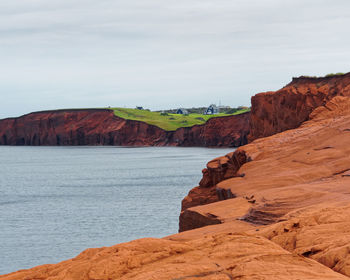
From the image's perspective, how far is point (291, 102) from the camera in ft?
237

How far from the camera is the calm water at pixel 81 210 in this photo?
32.5 meters

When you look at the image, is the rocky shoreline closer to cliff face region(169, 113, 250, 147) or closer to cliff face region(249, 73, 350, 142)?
cliff face region(249, 73, 350, 142)

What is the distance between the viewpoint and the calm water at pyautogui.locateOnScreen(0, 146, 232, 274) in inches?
1281

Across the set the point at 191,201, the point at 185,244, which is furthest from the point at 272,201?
the point at 191,201

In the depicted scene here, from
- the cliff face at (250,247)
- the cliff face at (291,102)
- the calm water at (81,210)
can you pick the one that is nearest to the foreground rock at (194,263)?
the cliff face at (250,247)

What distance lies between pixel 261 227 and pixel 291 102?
59579mm

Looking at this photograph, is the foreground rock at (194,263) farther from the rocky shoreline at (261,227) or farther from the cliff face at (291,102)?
the cliff face at (291,102)

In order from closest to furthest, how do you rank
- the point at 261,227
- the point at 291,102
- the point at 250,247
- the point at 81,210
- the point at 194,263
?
the point at 194,263 → the point at 250,247 → the point at 261,227 → the point at 81,210 → the point at 291,102

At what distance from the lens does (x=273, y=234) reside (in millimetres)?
12297

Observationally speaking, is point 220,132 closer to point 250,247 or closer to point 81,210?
point 81,210

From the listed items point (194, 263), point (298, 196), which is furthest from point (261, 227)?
point (194, 263)

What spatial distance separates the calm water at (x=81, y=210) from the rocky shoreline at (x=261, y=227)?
7692 millimetres

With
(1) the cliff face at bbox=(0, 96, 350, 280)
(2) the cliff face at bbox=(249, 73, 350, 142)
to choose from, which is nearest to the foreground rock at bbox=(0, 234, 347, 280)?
(1) the cliff face at bbox=(0, 96, 350, 280)

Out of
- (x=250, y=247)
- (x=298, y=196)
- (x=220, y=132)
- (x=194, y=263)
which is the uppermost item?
(x=220, y=132)
